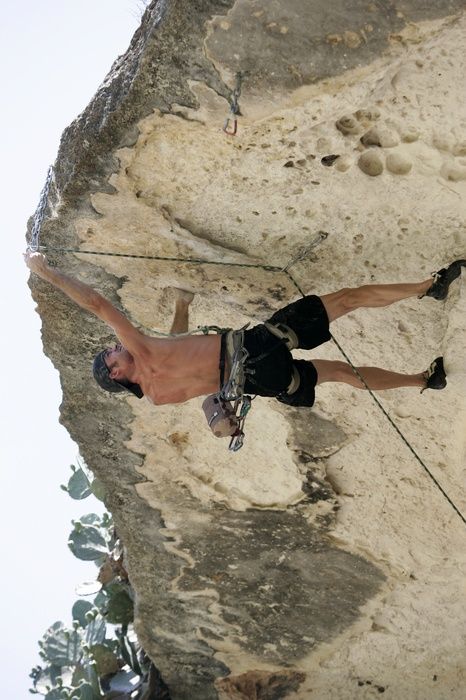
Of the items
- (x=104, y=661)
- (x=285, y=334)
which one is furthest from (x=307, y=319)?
(x=104, y=661)

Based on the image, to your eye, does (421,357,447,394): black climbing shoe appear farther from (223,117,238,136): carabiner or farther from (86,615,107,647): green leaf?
(86,615,107,647): green leaf

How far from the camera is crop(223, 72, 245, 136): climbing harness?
3.37m

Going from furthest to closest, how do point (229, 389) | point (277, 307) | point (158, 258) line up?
point (277, 307) < point (158, 258) < point (229, 389)

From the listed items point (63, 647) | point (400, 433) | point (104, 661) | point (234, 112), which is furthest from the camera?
point (63, 647)

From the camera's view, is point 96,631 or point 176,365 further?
point 96,631

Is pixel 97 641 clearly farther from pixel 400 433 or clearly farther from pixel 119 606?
pixel 400 433

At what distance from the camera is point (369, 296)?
3.73 metres

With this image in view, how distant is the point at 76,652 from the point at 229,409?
3650 mm

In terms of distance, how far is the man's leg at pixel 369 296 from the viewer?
12.2 feet

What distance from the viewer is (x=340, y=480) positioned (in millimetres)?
4734

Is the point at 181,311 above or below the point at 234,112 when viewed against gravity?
below

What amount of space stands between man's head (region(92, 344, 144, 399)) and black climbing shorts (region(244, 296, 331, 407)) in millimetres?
457

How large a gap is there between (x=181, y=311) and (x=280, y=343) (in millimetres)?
605

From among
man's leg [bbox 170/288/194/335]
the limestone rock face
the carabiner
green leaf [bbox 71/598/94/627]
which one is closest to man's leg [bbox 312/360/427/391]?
the limestone rock face
